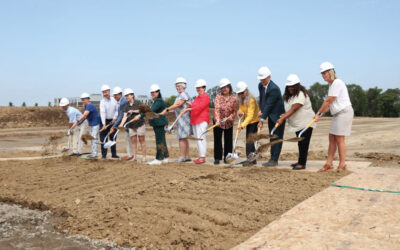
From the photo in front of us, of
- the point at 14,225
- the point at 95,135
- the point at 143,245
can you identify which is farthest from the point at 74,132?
the point at 143,245

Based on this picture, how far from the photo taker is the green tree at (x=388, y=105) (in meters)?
60.3

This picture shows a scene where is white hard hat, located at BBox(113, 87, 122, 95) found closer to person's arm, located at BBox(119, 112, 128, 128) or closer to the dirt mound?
person's arm, located at BBox(119, 112, 128, 128)

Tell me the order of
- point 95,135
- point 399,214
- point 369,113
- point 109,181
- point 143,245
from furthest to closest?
1. point 369,113
2. point 95,135
3. point 109,181
4. point 399,214
5. point 143,245

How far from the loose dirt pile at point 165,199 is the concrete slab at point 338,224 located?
0.73 ft

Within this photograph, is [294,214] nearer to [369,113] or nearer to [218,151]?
A: [218,151]

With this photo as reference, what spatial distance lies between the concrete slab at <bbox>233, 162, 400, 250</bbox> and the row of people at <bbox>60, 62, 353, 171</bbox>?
138 cm

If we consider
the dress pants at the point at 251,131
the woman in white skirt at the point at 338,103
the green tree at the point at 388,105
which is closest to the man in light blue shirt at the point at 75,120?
the dress pants at the point at 251,131

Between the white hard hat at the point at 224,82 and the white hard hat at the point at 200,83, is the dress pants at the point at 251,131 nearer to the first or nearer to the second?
the white hard hat at the point at 224,82

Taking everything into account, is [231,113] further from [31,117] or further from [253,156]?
[31,117]

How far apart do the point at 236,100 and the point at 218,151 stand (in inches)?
46.9

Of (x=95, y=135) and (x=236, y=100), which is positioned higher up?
(x=236, y=100)

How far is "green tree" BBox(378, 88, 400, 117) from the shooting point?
60.3 m

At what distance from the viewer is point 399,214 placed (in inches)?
157

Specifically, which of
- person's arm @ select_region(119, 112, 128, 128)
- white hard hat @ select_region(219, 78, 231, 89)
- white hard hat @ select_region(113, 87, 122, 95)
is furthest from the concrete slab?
white hard hat @ select_region(113, 87, 122, 95)
